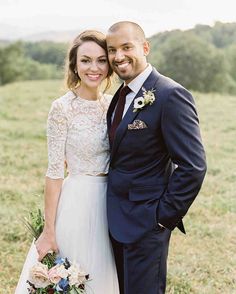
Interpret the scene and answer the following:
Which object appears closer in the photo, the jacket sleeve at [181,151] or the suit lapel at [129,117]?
the jacket sleeve at [181,151]

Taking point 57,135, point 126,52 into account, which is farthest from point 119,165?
point 126,52

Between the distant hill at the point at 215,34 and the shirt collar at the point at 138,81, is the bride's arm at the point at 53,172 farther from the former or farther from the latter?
the distant hill at the point at 215,34

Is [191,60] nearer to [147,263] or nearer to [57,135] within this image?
[57,135]

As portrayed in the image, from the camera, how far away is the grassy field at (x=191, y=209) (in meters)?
5.04

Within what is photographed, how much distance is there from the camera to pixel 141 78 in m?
3.18

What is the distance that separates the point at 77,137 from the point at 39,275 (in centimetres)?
88

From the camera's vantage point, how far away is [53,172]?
11.1 feet

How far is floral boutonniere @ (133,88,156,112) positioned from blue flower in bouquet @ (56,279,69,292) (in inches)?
44.8

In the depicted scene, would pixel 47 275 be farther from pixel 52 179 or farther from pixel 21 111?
pixel 21 111

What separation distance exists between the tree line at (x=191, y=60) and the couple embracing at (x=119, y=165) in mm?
30596

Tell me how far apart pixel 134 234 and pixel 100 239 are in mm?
377

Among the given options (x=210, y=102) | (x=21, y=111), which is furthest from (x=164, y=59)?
(x=21, y=111)

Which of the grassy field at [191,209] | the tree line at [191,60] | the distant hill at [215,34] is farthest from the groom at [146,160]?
the distant hill at [215,34]

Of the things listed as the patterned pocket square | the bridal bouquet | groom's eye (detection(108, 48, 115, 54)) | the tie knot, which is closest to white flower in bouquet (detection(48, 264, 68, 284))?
the bridal bouquet
